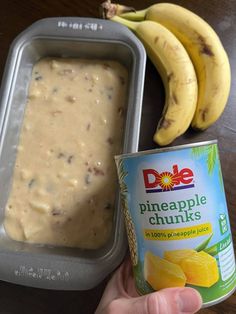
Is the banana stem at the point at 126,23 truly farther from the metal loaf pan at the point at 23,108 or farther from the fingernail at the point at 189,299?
the fingernail at the point at 189,299

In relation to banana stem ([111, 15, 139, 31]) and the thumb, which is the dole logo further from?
banana stem ([111, 15, 139, 31])

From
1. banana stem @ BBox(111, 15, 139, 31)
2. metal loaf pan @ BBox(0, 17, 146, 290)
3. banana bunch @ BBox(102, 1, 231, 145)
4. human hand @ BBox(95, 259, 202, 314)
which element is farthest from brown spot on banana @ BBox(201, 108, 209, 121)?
human hand @ BBox(95, 259, 202, 314)

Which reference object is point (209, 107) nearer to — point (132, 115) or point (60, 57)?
point (132, 115)

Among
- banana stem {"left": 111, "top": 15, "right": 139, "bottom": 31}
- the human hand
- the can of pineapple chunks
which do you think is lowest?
the human hand

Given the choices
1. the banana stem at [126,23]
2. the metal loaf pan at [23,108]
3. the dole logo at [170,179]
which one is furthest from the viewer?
the banana stem at [126,23]

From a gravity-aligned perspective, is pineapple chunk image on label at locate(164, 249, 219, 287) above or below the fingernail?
above

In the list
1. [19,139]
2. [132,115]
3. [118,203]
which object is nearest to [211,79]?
[132,115]

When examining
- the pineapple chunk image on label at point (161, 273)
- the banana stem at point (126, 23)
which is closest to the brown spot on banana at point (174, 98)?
the banana stem at point (126, 23)
